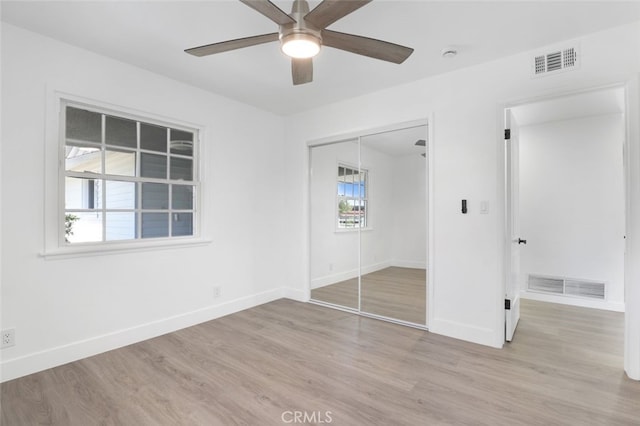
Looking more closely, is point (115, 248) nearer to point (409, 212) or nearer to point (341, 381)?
point (341, 381)

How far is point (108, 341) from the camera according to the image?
2.80 metres

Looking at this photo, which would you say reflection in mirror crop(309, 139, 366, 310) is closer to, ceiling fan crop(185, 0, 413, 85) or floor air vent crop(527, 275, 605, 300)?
ceiling fan crop(185, 0, 413, 85)

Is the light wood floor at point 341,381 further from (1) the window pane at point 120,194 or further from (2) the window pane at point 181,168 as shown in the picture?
(2) the window pane at point 181,168

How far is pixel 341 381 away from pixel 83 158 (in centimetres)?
288

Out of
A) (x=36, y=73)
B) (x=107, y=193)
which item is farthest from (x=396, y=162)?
(x=36, y=73)

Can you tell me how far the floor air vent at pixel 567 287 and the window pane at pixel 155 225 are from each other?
480 centimetres

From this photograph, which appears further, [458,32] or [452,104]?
[452,104]

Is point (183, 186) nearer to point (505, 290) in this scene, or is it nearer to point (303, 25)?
point (303, 25)

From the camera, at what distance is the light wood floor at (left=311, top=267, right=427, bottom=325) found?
11.7 ft

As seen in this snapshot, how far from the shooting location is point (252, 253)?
13.5 feet

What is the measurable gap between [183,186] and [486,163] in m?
3.14

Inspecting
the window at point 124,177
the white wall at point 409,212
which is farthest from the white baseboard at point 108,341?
the white wall at point 409,212

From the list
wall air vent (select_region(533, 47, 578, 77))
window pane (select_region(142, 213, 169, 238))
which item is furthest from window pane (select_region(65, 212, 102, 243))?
wall air vent (select_region(533, 47, 578, 77))

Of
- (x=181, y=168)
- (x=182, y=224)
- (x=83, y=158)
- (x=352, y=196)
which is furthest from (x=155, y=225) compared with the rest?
(x=352, y=196)
